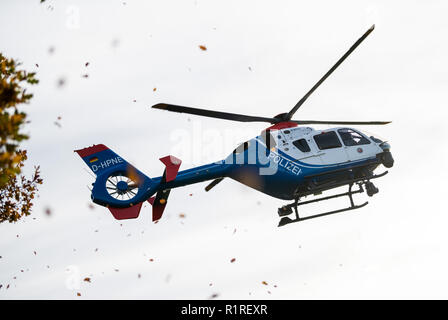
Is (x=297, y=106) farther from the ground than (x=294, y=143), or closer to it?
farther from the ground

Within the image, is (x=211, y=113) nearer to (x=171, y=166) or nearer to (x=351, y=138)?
(x=171, y=166)

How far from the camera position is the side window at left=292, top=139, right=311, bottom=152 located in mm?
23828

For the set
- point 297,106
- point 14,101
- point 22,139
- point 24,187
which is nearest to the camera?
point 22,139

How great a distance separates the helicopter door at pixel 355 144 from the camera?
2420cm

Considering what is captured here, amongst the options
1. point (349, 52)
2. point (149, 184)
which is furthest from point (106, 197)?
point (349, 52)

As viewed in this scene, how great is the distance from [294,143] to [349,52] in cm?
457

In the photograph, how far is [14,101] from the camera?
12.0 metres

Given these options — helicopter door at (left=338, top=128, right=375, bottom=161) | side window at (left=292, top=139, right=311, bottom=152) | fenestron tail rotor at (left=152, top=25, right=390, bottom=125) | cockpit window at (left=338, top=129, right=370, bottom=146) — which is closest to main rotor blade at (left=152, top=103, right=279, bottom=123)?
fenestron tail rotor at (left=152, top=25, right=390, bottom=125)

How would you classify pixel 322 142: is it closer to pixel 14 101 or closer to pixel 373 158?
pixel 373 158

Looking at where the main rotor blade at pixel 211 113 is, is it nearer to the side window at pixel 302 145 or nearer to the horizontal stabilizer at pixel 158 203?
the side window at pixel 302 145

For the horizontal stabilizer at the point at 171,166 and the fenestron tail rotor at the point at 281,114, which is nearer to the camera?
the fenestron tail rotor at the point at 281,114

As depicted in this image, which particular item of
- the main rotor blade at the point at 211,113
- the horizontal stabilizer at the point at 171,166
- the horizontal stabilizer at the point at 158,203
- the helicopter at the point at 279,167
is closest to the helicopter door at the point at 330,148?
the helicopter at the point at 279,167

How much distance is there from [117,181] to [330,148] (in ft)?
31.1

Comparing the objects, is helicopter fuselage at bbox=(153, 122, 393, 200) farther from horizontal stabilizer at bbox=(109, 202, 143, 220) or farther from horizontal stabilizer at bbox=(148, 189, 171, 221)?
horizontal stabilizer at bbox=(109, 202, 143, 220)
